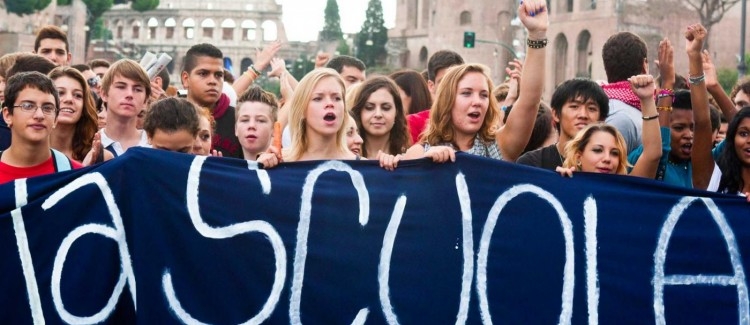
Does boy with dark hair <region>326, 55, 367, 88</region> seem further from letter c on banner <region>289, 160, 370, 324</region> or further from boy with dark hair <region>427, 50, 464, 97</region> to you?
letter c on banner <region>289, 160, 370, 324</region>

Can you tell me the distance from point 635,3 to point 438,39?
18550 mm

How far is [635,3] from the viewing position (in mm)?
60312

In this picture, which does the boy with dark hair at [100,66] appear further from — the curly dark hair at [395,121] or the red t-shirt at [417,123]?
the curly dark hair at [395,121]

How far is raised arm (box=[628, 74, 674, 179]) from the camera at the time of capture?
6316 mm

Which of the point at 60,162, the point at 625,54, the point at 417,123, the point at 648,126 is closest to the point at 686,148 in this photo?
the point at 625,54

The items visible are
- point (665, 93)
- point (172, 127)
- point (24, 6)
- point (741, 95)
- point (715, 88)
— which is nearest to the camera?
point (172, 127)

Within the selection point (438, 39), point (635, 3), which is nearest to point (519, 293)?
point (635, 3)

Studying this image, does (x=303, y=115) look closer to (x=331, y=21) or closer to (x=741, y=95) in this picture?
(x=741, y=95)

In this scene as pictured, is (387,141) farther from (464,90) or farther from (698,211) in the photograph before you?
(698,211)

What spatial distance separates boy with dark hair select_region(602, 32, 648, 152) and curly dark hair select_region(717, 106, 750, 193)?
80 cm

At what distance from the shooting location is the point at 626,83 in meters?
7.37

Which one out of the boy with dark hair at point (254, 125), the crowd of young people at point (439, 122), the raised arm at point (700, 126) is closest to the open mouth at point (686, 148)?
the crowd of young people at point (439, 122)

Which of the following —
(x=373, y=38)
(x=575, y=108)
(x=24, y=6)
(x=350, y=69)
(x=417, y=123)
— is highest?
(x=24, y=6)

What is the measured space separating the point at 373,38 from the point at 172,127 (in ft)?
275
